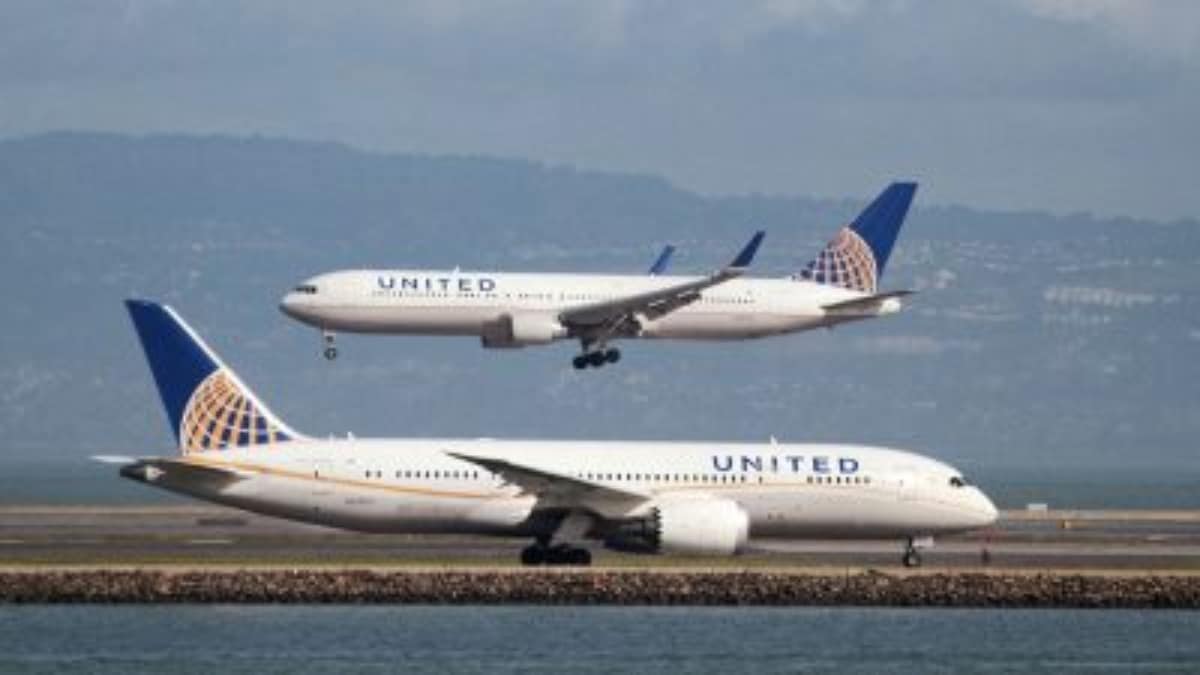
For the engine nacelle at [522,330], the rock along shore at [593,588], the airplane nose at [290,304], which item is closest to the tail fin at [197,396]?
the rock along shore at [593,588]

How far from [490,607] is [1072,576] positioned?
13769 mm

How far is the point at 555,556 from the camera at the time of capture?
78125 millimetres

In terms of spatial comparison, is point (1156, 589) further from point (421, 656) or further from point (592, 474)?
point (421, 656)

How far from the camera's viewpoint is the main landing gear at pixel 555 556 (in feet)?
256

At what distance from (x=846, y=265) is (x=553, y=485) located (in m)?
42.1

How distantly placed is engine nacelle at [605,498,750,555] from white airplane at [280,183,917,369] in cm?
1853

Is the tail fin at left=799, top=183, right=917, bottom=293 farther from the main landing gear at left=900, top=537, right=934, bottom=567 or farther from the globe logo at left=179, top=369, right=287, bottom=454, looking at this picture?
the globe logo at left=179, top=369, right=287, bottom=454

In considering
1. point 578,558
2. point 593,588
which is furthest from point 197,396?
point 593,588

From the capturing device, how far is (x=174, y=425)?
78.6 m

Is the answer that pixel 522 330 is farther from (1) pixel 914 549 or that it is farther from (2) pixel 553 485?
(2) pixel 553 485

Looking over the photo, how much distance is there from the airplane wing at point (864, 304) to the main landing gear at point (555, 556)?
2612 centimetres

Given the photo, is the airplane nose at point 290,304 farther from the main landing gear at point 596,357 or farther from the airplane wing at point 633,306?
the main landing gear at point 596,357

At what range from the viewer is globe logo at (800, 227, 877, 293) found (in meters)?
116

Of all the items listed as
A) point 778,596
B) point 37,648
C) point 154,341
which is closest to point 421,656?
point 37,648
